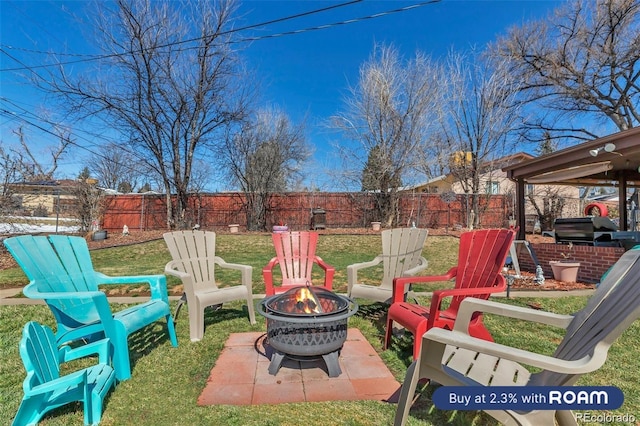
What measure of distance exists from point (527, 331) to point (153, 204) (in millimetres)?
15654

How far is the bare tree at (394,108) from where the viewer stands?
14.6 metres

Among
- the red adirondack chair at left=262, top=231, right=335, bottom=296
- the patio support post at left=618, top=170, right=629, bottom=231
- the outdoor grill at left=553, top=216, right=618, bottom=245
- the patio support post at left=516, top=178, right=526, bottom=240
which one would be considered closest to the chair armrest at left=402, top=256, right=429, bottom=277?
the red adirondack chair at left=262, top=231, right=335, bottom=296

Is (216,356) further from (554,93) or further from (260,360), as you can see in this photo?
(554,93)

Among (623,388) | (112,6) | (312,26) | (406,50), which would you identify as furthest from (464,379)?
(112,6)

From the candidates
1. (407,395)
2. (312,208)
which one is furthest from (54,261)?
(312,208)

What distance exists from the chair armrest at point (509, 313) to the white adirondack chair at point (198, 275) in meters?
2.27

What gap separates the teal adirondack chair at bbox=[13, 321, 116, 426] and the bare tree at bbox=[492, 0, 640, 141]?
1713cm

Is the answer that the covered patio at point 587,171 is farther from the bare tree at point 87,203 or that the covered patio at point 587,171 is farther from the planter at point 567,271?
the bare tree at point 87,203

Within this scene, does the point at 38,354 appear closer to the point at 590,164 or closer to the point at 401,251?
the point at 401,251

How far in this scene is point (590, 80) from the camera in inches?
527

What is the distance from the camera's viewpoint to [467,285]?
2.92 m

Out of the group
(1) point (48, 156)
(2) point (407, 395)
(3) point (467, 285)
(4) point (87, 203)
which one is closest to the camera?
(2) point (407, 395)

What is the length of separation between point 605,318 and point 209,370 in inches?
96.7

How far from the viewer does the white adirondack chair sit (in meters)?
3.17
